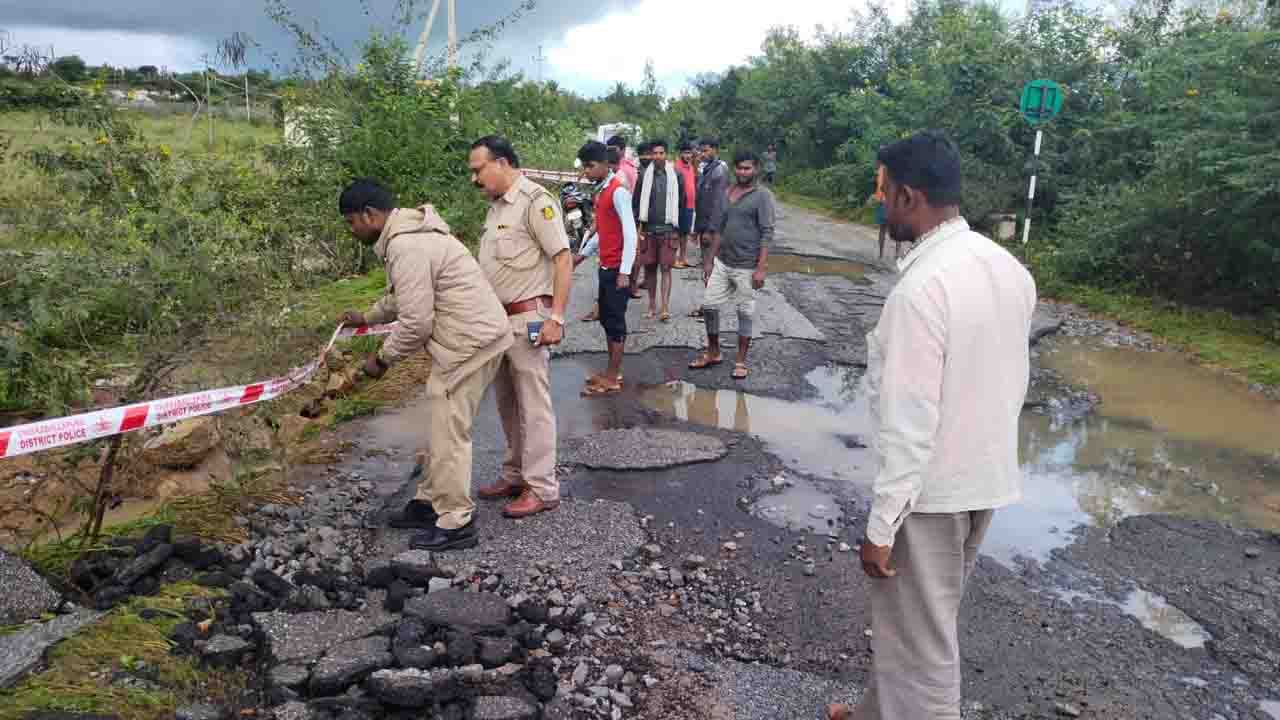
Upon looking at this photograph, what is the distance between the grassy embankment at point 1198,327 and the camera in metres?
8.55

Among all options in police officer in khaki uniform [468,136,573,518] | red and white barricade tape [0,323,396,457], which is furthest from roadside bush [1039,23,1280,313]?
red and white barricade tape [0,323,396,457]

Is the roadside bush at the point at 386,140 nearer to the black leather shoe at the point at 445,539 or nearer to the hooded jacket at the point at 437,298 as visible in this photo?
the hooded jacket at the point at 437,298

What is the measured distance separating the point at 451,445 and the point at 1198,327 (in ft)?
29.1

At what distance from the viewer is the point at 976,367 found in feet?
7.81

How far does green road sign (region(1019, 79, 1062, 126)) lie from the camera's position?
13.9 meters

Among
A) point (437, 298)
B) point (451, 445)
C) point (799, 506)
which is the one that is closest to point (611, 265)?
point (799, 506)

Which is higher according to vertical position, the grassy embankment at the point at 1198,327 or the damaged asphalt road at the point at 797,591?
the grassy embankment at the point at 1198,327

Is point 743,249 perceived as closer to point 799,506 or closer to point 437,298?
point 799,506

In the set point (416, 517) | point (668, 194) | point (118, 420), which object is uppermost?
point (668, 194)

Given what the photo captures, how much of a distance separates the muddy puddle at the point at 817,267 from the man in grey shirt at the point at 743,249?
505cm

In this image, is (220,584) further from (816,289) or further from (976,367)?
(816,289)

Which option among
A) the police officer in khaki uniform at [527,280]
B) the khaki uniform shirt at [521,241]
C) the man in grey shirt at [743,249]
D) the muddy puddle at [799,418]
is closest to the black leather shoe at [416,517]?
the police officer in khaki uniform at [527,280]

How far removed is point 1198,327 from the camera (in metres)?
9.89

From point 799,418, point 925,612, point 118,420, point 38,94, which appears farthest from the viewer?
point 799,418
